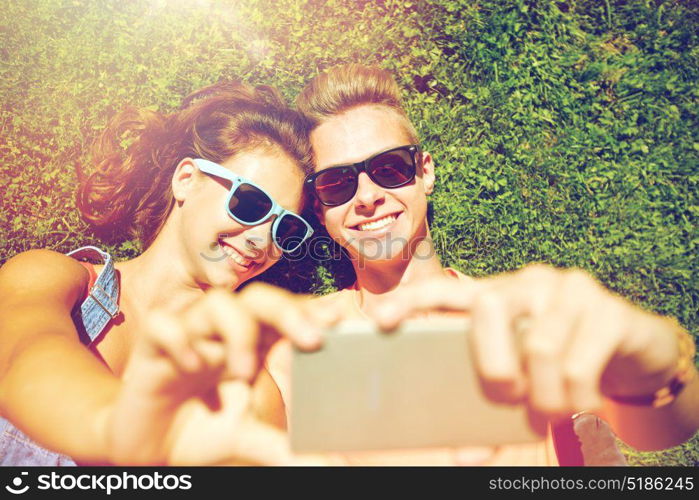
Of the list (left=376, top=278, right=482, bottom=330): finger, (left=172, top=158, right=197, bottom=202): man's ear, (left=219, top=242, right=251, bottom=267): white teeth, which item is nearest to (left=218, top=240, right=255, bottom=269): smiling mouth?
(left=219, top=242, right=251, bottom=267): white teeth

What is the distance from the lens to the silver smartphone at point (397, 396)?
3.55 feet

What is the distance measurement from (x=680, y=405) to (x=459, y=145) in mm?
2438

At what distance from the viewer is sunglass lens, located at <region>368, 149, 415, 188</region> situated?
2744mm

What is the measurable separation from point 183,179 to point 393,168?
1.43m

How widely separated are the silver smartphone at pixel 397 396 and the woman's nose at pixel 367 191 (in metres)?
1.74

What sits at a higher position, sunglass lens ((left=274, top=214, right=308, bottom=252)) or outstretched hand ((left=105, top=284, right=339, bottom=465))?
outstretched hand ((left=105, top=284, right=339, bottom=465))

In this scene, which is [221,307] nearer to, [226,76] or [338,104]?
[338,104]

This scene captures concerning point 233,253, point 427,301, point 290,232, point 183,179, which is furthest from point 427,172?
point 427,301

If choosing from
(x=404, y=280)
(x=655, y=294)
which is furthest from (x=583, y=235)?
(x=404, y=280)

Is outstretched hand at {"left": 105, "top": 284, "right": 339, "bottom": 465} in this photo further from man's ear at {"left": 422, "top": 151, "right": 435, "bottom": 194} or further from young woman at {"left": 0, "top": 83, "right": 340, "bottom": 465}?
man's ear at {"left": 422, "top": 151, "right": 435, "bottom": 194}

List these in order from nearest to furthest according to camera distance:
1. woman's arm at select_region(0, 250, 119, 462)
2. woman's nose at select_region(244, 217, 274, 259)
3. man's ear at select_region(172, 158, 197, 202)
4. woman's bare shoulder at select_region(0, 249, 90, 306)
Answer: woman's arm at select_region(0, 250, 119, 462) → woman's bare shoulder at select_region(0, 249, 90, 306) → woman's nose at select_region(244, 217, 274, 259) → man's ear at select_region(172, 158, 197, 202)

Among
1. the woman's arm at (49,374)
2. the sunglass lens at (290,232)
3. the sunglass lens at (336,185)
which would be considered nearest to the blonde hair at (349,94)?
the sunglass lens at (336,185)

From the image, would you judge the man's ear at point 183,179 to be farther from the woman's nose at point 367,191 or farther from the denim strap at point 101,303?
the woman's nose at point 367,191

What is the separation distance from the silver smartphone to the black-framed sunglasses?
1791 millimetres
